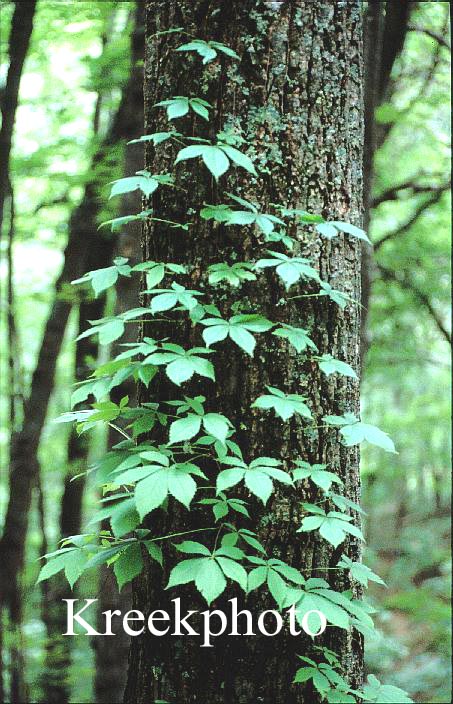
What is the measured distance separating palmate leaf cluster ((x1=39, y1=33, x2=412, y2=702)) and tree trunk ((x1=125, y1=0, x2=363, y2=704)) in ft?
0.12

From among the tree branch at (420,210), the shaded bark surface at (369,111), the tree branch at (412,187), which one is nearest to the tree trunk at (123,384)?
the shaded bark surface at (369,111)

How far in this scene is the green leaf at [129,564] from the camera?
6.09 ft

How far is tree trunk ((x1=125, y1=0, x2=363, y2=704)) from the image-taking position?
6.54ft

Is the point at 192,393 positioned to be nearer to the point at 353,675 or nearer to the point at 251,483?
the point at 251,483

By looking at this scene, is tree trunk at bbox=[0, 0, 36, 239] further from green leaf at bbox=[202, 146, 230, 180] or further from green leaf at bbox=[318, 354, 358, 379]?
green leaf at bbox=[318, 354, 358, 379]

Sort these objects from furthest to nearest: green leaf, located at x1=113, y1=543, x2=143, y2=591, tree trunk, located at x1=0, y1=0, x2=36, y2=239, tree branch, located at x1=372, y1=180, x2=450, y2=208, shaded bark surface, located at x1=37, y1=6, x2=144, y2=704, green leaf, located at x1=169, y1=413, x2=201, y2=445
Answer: tree branch, located at x1=372, y1=180, x2=450, y2=208 → shaded bark surface, located at x1=37, y1=6, x2=144, y2=704 → tree trunk, located at x1=0, y1=0, x2=36, y2=239 → green leaf, located at x1=113, y1=543, x2=143, y2=591 → green leaf, located at x1=169, y1=413, x2=201, y2=445

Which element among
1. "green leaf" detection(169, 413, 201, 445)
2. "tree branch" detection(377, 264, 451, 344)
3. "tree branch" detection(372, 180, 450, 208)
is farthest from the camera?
"tree branch" detection(377, 264, 451, 344)

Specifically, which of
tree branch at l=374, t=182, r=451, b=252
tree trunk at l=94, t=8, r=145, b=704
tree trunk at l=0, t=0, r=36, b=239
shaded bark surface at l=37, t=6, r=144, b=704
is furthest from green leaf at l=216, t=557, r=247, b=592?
tree branch at l=374, t=182, r=451, b=252

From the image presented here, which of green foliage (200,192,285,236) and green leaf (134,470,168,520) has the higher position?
green foliage (200,192,285,236)

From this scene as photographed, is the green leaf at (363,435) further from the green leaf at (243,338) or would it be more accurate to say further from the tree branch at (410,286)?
the tree branch at (410,286)

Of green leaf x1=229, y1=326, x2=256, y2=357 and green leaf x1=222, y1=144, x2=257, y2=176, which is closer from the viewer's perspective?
green leaf x1=229, y1=326, x2=256, y2=357

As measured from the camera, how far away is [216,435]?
1753 millimetres

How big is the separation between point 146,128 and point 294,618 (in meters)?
1.65

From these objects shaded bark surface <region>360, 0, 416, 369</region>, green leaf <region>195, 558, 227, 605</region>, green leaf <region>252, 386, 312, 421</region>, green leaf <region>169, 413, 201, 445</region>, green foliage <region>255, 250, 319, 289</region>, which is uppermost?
shaded bark surface <region>360, 0, 416, 369</region>
